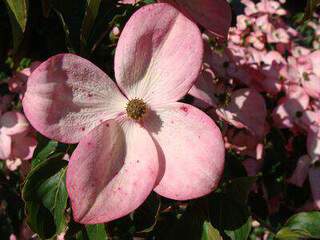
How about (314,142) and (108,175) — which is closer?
(108,175)

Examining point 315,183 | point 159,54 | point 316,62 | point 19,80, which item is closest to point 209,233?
point 159,54

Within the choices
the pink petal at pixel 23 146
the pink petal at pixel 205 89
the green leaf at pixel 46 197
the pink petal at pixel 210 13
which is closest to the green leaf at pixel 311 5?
the pink petal at pixel 210 13

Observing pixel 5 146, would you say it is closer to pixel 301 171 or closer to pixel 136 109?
pixel 136 109

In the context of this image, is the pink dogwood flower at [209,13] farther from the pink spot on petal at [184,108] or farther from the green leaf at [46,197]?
the green leaf at [46,197]

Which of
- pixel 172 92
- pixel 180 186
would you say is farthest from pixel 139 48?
pixel 180 186

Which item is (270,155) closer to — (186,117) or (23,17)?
(186,117)

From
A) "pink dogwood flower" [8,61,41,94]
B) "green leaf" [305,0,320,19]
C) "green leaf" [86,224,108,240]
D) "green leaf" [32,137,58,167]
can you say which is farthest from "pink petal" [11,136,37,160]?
"green leaf" [305,0,320,19]

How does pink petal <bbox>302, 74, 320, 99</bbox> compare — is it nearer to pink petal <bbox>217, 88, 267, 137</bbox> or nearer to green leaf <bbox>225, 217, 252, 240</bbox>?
pink petal <bbox>217, 88, 267, 137</bbox>
